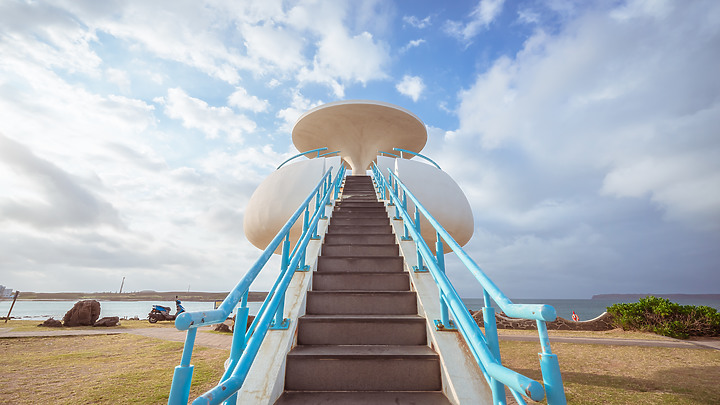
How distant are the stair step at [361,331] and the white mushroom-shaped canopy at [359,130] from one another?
401 inches

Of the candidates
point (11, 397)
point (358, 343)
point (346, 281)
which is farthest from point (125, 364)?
point (358, 343)

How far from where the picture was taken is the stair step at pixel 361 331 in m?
2.76

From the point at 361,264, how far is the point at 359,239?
32.7 inches

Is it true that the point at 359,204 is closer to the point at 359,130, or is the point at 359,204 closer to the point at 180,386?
the point at 180,386

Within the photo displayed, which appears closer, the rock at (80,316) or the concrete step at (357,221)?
the concrete step at (357,221)

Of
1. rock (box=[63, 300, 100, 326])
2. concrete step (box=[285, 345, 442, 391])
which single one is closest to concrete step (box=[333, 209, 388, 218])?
concrete step (box=[285, 345, 442, 391])

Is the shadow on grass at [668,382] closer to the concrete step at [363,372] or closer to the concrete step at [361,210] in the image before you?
the concrete step at [363,372]

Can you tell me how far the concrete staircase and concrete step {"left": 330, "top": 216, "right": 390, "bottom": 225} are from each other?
1570 millimetres

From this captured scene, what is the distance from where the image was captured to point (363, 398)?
7.32 ft

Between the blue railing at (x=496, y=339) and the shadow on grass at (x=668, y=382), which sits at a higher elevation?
the blue railing at (x=496, y=339)

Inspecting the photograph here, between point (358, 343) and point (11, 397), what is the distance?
5.11 metres

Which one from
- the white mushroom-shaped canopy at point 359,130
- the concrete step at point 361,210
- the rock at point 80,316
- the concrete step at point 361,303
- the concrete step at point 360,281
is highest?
the white mushroom-shaped canopy at point 359,130

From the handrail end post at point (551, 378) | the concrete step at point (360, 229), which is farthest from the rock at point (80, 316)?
the handrail end post at point (551, 378)

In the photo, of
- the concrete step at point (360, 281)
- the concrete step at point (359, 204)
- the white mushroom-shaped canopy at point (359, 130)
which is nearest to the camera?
the concrete step at point (360, 281)
